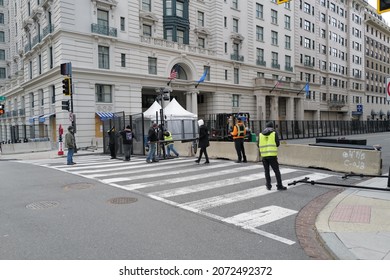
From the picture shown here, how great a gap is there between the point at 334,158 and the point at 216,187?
15.5ft

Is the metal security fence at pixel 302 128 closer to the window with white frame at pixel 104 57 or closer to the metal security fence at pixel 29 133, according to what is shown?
the window with white frame at pixel 104 57

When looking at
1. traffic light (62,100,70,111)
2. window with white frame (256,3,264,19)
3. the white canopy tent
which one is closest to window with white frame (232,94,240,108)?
window with white frame (256,3,264,19)

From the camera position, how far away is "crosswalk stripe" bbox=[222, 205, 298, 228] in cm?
550

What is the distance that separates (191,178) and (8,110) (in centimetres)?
5130

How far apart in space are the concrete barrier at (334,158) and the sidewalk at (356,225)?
2.53 m

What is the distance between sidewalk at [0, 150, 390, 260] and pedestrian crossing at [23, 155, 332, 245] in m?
0.65

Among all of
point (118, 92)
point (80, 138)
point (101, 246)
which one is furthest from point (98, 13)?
point (101, 246)

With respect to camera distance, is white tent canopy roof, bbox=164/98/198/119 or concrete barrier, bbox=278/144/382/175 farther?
white tent canopy roof, bbox=164/98/198/119

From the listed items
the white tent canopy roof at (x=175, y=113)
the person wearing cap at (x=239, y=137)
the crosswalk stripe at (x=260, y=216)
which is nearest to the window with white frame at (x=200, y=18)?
the white tent canopy roof at (x=175, y=113)

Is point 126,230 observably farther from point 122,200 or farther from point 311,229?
point 311,229

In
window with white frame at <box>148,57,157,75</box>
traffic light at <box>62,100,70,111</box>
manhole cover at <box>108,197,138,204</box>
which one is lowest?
manhole cover at <box>108,197,138,204</box>

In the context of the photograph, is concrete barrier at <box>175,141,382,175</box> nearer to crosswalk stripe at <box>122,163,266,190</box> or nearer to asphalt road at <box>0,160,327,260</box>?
crosswalk stripe at <box>122,163,266,190</box>

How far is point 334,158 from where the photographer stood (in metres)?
10.6

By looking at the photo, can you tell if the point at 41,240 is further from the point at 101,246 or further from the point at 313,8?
the point at 313,8
